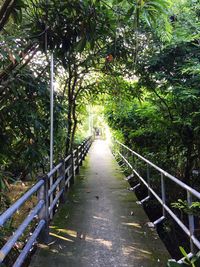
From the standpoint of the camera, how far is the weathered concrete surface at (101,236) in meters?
3.55

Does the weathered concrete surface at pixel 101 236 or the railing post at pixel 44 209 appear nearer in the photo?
the weathered concrete surface at pixel 101 236

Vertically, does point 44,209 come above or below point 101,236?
above

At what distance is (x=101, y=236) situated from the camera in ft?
14.1

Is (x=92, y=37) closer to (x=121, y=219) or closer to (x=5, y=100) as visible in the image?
(x=5, y=100)

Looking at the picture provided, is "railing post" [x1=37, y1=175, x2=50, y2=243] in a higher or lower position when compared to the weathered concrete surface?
higher

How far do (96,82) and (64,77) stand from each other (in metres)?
0.88

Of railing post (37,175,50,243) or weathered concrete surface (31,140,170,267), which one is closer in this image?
weathered concrete surface (31,140,170,267)

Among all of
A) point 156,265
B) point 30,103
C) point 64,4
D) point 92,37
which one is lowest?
point 156,265

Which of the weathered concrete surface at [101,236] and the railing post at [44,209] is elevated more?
the railing post at [44,209]

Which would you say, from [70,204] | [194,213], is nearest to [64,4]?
[194,213]

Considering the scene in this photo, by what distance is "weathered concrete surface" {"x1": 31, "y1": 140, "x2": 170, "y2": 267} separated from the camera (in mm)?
3549

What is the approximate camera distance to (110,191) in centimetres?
734

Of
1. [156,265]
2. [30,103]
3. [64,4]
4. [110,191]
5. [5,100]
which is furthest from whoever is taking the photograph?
[110,191]

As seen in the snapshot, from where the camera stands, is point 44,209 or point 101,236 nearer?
point 44,209
